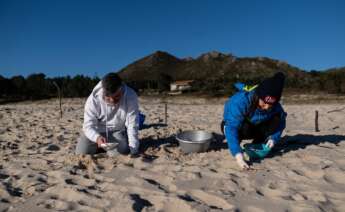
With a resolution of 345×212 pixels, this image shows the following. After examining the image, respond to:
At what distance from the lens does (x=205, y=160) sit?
3.68m

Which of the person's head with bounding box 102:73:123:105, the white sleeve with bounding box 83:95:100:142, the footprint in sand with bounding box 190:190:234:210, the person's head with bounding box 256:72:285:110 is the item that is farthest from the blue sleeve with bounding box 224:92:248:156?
the white sleeve with bounding box 83:95:100:142

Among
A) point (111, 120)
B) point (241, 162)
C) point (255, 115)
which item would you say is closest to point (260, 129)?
point (255, 115)

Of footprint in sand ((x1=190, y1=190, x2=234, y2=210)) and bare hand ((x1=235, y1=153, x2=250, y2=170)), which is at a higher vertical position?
bare hand ((x1=235, y1=153, x2=250, y2=170))

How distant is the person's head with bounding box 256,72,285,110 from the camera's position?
3.24 m

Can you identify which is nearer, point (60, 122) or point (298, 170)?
point (298, 170)

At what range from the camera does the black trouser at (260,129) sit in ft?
12.4

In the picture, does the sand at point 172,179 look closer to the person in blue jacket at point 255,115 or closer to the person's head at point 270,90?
the person in blue jacket at point 255,115

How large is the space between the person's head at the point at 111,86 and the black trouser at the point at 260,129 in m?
1.46

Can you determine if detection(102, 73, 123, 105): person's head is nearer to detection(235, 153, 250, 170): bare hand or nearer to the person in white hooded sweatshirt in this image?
the person in white hooded sweatshirt

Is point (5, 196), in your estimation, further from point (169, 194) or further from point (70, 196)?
point (169, 194)

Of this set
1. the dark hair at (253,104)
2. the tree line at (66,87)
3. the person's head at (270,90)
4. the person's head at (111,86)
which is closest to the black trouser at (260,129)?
the dark hair at (253,104)

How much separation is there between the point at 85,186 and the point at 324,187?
2.09 m

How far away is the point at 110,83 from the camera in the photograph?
3.43 metres

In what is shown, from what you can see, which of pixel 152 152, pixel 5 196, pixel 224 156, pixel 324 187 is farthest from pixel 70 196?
pixel 324 187
